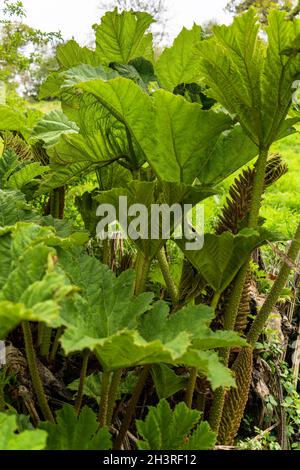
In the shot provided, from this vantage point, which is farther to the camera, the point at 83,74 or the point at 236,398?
the point at 236,398

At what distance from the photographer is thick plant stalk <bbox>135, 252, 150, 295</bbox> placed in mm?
1368

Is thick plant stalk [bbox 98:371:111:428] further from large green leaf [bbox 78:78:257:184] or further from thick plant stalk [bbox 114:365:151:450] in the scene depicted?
large green leaf [bbox 78:78:257:184]

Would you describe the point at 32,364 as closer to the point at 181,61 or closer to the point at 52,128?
the point at 52,128

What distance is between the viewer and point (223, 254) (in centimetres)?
122

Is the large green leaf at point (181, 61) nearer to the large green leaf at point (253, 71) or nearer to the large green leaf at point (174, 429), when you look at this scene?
the large green leaf at point (253, 71)

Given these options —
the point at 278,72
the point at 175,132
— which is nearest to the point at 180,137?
the point at 175,132

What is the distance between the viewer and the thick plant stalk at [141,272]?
1.37 meters

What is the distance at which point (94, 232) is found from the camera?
1693 millimetres

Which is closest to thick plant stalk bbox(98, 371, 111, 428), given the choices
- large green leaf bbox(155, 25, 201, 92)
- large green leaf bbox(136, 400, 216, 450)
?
large green leaf bbox(136, 400, 216, 450)

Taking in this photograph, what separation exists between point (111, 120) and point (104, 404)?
2.54 feet

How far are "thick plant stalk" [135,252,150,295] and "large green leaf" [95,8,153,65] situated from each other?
2.00 feet

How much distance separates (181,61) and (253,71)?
35cm

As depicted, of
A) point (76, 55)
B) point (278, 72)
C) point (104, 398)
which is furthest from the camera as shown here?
point (76, 55)

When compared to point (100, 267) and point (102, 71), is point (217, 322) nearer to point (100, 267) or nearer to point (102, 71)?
point (100, 267)
